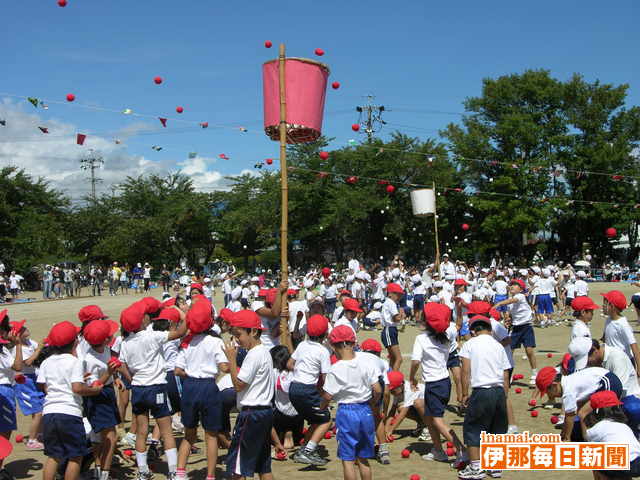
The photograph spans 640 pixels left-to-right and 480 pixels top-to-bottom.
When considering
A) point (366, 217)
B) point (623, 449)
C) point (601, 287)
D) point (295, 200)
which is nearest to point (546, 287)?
point (623, 449)

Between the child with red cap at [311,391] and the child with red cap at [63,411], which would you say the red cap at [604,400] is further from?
the child with red cap at [63,411]

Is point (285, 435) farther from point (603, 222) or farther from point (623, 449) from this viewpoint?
point (603, 222)

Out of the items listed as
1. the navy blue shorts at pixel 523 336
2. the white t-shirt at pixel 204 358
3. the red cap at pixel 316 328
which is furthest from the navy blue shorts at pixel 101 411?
the navy blue shorts at pixel 523 336

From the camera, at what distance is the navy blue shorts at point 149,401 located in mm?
5695

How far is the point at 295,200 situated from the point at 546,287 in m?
29.4

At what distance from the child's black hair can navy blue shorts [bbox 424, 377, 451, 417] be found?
1.56 meters

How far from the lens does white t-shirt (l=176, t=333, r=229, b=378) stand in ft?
17.6

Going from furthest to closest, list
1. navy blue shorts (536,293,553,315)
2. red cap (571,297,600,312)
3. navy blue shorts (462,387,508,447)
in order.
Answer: navy blue shorts (536,293,553,315), red cap (571,297,600,312), navy blue shorts (462,387,508,447)

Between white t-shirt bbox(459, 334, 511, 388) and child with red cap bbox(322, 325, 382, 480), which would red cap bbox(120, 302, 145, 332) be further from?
white t-shirt bbox(459, 334, 511, 388)

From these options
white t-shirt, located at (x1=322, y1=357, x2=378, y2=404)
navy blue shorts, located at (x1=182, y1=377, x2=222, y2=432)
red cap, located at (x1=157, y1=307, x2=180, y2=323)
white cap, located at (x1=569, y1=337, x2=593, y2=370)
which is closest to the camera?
white t-shirt, located at (x1=322, y1=357, x2=378, y2=404)

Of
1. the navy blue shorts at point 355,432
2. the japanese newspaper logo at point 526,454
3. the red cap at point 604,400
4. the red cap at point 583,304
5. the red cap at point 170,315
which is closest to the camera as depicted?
the red cap at point 604,400

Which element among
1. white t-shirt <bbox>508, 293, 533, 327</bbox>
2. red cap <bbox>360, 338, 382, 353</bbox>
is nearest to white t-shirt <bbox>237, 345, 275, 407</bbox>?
red cap <bbox>360, 338, 382, 353</bbox>

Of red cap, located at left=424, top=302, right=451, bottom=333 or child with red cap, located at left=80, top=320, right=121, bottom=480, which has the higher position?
red cap, located at left=424, top=302, right=451, bottom=333

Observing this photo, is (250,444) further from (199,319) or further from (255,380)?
(199,319)
